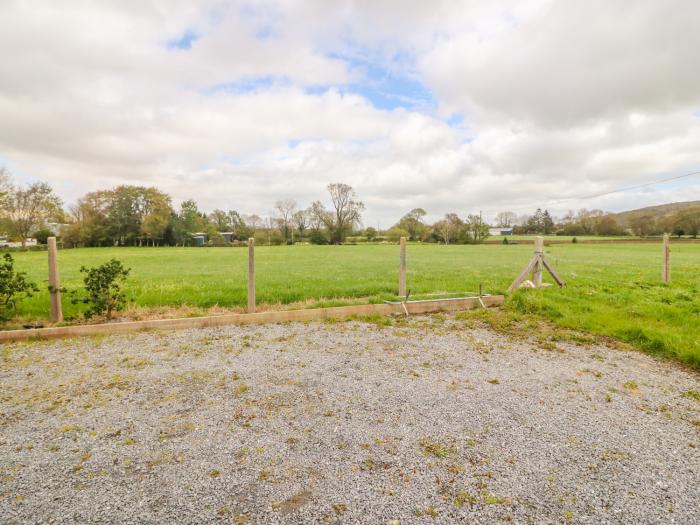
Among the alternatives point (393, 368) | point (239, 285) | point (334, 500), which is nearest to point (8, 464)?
point (334, 500)

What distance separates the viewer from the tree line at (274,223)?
4784 centimetres

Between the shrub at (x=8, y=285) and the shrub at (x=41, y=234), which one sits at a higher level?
the shrub at (x=41, y=234)

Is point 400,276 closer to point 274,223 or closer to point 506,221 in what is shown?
point 506,221

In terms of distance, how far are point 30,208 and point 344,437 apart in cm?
6223

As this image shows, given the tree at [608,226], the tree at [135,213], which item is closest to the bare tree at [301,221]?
the tree at [135,213]

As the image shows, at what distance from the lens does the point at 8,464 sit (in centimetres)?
246

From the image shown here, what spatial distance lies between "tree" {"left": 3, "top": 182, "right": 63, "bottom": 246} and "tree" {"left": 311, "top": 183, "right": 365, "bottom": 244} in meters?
40.9

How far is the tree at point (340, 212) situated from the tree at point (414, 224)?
36.4ft

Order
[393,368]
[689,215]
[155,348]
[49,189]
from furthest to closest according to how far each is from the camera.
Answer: [689,215] < [49,189] < [155,348] < [393,368]

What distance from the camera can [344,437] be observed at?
279cm

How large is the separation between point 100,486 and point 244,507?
1.02 m

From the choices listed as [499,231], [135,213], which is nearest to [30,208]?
[135,213]

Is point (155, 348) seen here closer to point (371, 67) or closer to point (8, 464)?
point (8, 464)

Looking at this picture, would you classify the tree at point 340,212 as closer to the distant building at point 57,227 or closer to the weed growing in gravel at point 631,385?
the distant building at point 57,227
